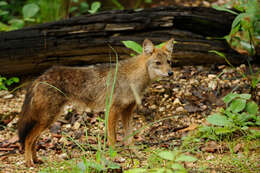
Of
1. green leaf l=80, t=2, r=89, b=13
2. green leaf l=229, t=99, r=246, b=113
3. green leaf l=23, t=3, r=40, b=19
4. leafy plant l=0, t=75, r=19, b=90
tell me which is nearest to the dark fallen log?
leafy plant l=0, t=75, r=19, b=90

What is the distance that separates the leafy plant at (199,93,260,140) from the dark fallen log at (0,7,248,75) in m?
1.92

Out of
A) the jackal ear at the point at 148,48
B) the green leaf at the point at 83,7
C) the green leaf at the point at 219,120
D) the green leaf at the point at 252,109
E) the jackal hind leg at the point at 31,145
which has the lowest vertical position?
the jackal hind leg at the point at 31,145

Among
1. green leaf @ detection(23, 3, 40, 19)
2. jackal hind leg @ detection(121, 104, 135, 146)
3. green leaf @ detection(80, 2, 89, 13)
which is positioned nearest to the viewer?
jackal hind leg @ detection(121, 104, 135, 146)

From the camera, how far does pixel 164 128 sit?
5.45m

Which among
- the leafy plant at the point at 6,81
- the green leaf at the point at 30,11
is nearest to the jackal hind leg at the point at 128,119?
the leafy plant at the point at 6,81

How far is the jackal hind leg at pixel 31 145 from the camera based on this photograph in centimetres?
454

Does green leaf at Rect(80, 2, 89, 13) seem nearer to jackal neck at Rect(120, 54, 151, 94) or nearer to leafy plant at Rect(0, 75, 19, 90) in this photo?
leafy plant at Rect(0, 75, 19, 90)

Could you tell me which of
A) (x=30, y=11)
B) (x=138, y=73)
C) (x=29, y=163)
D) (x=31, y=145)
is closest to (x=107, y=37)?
(x=138, y=73)

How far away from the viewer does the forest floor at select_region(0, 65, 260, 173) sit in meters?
4.32

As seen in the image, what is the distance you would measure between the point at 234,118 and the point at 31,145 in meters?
3.03

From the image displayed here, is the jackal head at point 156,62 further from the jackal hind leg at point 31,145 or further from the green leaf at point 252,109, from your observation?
the jackal hind leg at point 31,145

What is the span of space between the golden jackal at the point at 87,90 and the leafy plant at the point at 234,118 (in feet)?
3.33

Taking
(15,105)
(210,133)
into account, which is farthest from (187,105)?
(15,105)

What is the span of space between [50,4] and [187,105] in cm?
510
